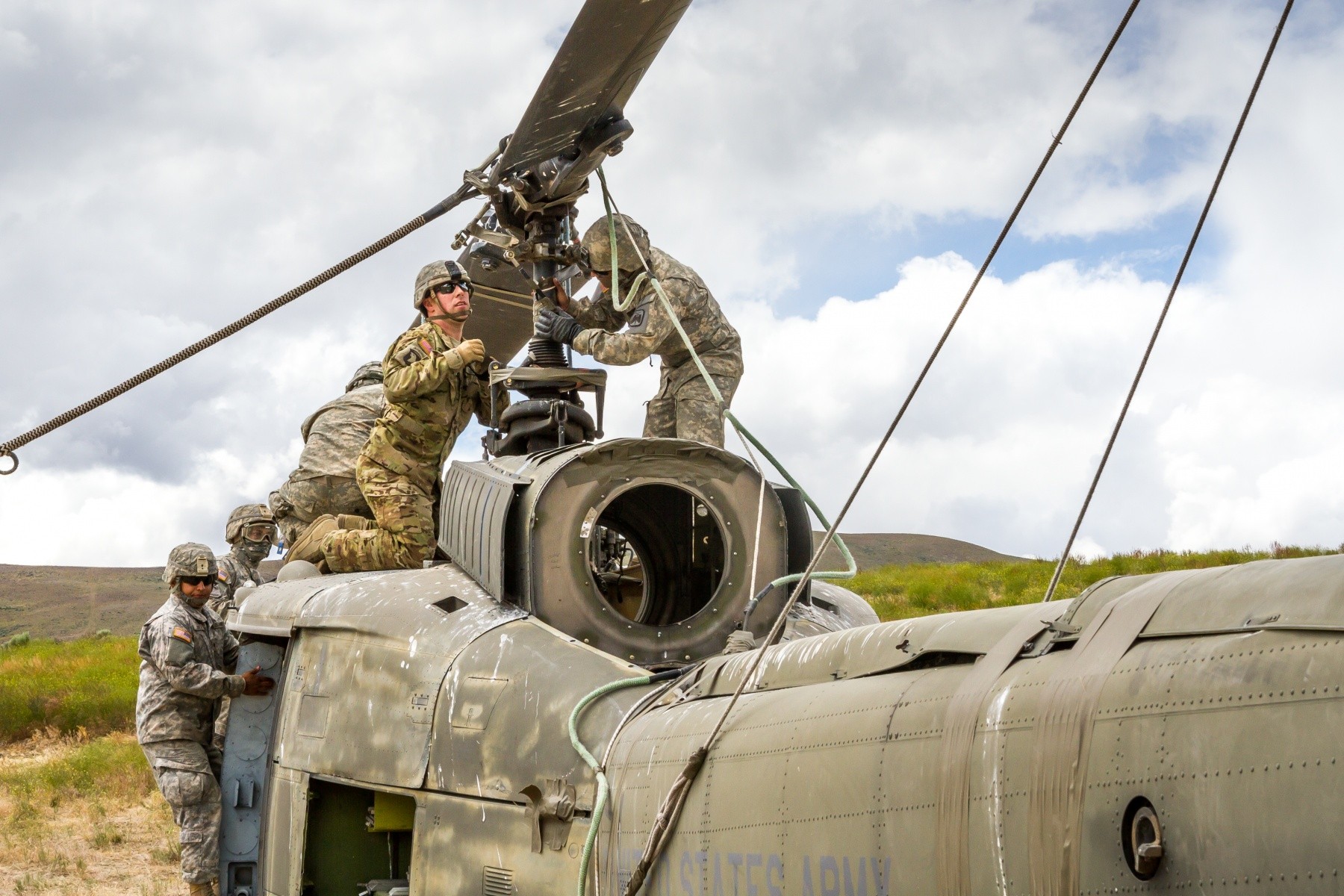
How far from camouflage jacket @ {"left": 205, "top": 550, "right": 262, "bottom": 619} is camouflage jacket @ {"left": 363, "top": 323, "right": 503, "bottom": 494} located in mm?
2908

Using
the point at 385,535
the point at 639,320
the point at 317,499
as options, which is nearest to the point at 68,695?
the point at 317,499

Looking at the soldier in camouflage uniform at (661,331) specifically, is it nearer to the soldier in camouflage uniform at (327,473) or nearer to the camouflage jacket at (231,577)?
the soldier in camouflage uniform at (327,473)

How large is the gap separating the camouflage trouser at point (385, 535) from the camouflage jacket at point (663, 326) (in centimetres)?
125

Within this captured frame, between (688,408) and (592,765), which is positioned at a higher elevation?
(688,408)

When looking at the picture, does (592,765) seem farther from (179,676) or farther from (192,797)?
(192,797)

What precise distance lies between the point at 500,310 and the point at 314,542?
1.95 meters

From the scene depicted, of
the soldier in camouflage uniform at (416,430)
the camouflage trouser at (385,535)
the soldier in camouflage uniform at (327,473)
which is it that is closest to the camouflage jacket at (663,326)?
the soldier in camouflage uniform at (416,430)

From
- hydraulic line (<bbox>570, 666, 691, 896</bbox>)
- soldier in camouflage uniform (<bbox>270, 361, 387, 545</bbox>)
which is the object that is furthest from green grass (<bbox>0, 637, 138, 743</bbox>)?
hydraulic line (<bbox>570, 666, 691, 896</bbox>)

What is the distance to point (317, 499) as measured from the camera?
26.6 feet

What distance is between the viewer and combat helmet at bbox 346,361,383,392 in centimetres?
915

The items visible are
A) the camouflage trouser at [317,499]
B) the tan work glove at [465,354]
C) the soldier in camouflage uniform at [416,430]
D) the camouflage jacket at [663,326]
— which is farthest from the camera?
the camouflage trouser at [317,499]

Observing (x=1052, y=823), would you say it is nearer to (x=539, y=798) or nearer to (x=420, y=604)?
(x=539, y=798)

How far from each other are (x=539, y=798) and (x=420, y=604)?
1.19m

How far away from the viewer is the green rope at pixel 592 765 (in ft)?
12.7
